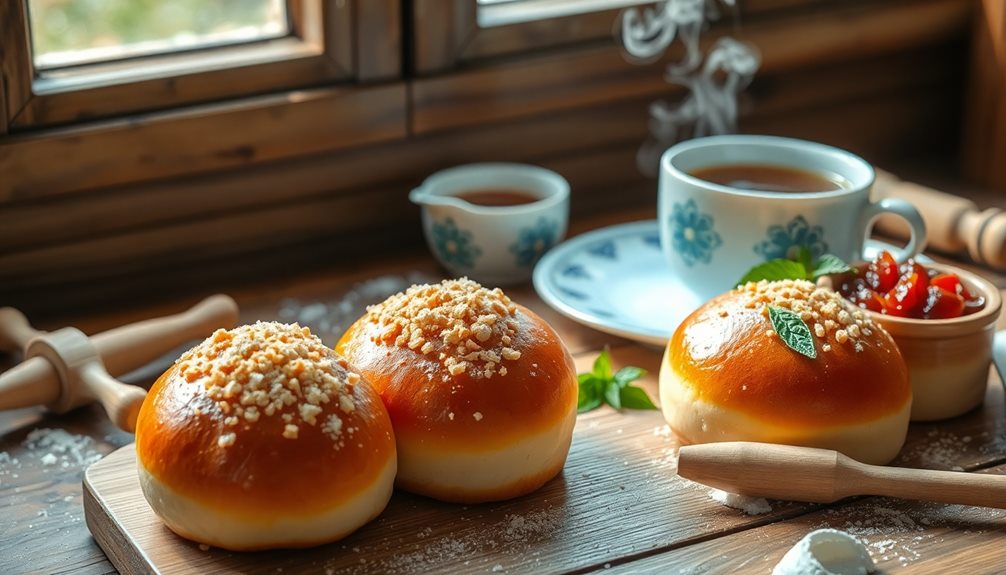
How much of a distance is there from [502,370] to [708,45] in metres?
0.78

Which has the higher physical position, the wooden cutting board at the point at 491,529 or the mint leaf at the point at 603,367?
the mint leaf at the point at 603,367

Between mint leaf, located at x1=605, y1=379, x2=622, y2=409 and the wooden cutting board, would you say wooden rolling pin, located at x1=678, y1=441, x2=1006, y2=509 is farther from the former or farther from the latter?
mint leaf, located at x1=605, y1=379, x2=622, y2=409

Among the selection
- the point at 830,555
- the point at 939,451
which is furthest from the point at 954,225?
the point at 830,555

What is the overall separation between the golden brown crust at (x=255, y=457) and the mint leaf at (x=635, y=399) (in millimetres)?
299

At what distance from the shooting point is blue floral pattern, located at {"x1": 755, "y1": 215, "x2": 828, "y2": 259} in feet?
3.84

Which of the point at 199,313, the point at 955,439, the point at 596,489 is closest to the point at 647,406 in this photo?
the point at 596,489

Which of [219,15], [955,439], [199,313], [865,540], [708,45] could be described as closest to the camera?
[865,540]

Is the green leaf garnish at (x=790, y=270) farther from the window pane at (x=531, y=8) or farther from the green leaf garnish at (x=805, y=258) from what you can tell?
the window pane at (x=531, y=8)

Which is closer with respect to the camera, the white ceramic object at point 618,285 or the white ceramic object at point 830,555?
the white ceramic object at point 830,555

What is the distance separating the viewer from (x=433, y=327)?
933 millimetres

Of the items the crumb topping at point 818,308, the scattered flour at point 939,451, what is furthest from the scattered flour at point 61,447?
the scattered flour at point 939,451

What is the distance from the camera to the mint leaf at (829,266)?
1.10 metres

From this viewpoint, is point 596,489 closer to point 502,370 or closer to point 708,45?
point 502,370

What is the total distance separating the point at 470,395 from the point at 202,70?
0.55 meters
